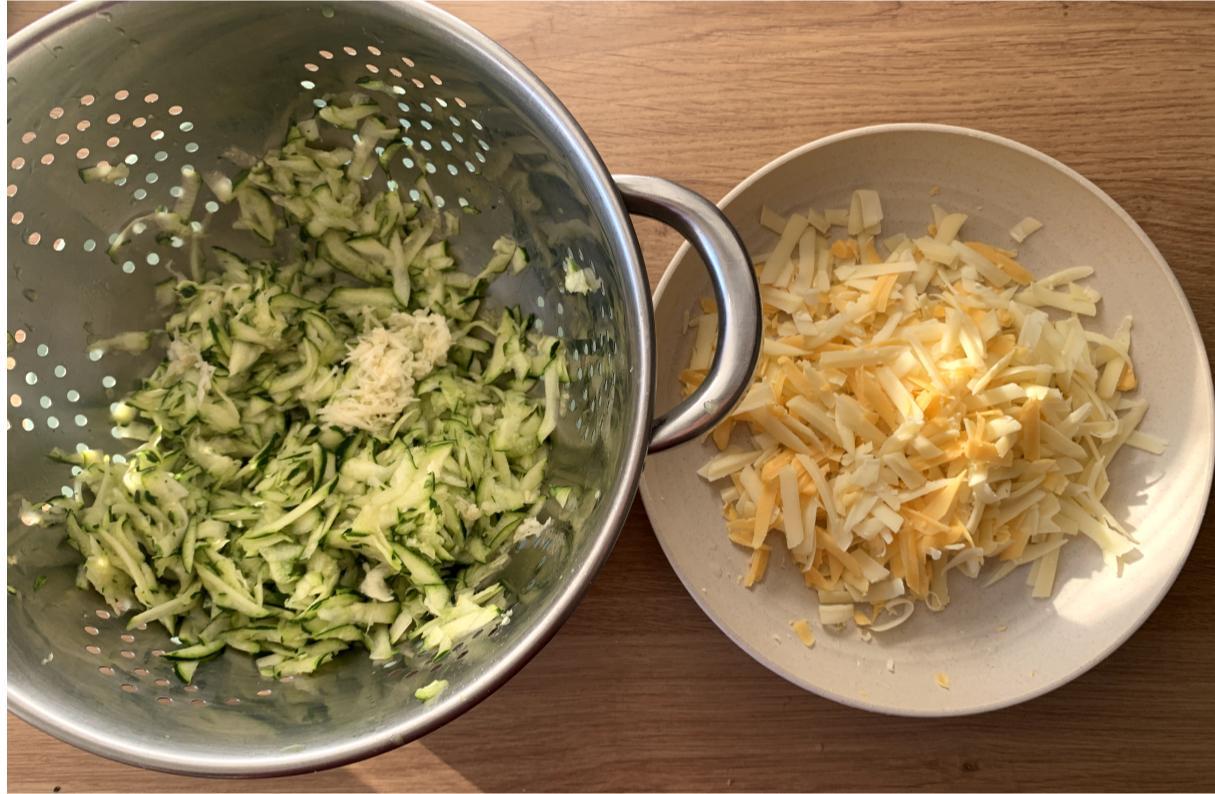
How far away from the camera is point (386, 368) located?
0.95m

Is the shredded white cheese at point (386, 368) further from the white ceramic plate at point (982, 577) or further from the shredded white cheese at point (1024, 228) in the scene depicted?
the shredded white cheese at point (1024, 228)

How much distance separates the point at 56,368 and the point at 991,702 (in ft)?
3.39

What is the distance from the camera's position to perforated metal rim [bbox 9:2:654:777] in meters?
0.67

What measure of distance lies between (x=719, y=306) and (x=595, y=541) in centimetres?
21

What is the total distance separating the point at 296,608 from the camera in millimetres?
877

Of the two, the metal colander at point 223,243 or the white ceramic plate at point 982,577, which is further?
the white ceramic plate at point 982,577

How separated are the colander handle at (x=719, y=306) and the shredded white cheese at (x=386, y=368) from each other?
0.33 metres

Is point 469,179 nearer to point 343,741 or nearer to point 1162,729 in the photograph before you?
point 343,741

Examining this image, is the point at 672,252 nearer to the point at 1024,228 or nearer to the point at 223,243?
the point at 1024,228

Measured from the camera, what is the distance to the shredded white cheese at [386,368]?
3.09ft

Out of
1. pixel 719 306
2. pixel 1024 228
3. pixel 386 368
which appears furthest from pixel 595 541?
pixel 1024 228

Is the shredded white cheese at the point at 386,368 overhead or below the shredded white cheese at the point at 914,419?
overhead

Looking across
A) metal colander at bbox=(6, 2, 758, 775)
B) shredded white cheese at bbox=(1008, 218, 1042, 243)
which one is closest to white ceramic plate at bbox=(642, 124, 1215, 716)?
shredded white cheese at bbox=(1008, 218, 1042, 243)

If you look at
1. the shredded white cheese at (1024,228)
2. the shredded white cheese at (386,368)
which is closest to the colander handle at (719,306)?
the shredded white cheese at (386,368)
